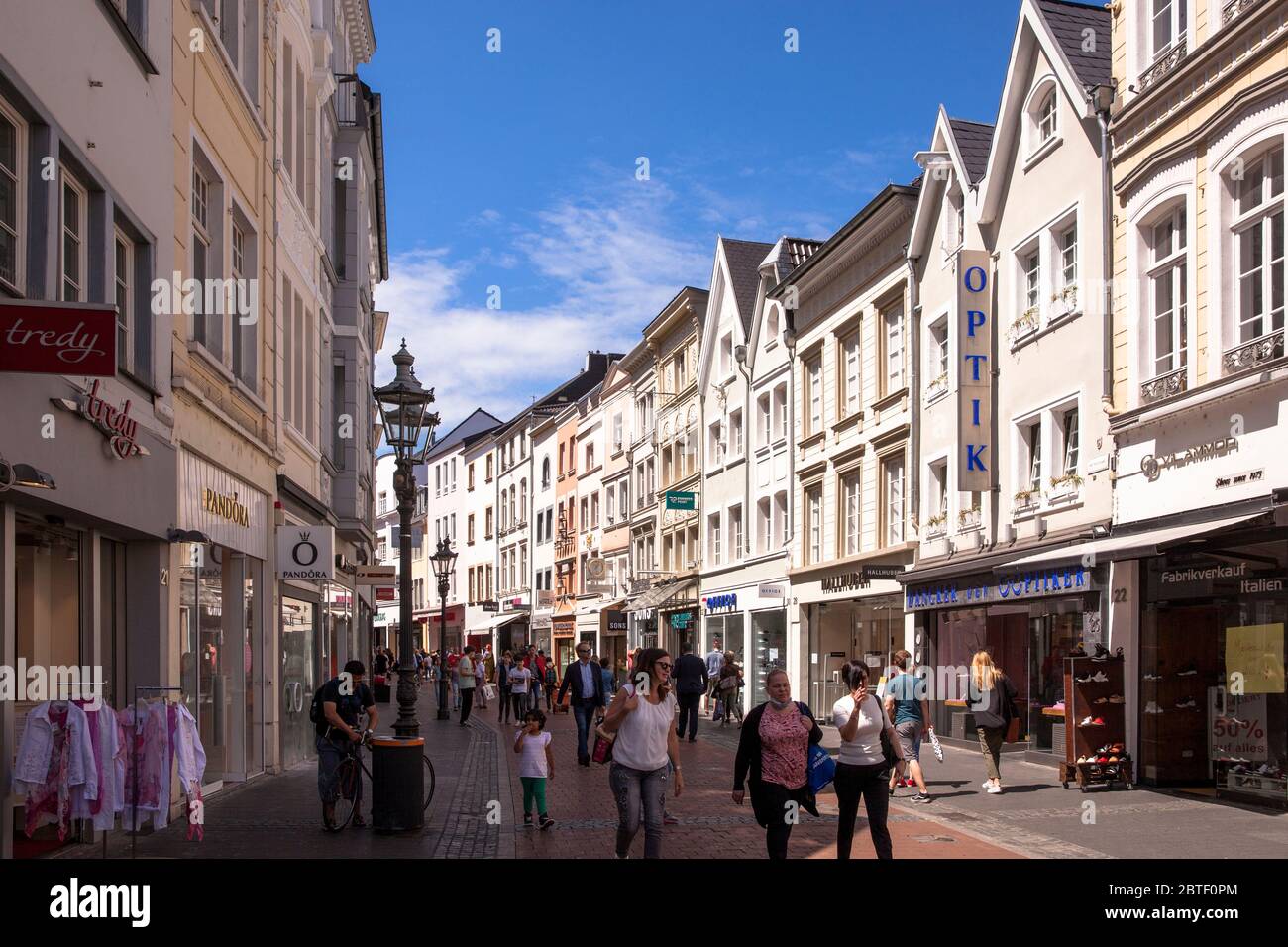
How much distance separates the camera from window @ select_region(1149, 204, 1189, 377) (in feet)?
56.4

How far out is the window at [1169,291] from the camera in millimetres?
17203

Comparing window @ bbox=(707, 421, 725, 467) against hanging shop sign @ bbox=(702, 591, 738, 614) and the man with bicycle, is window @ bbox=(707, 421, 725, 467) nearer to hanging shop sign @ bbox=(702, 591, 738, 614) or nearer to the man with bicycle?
hanging shop sign @ bbox=(702, 591, 738, 614)

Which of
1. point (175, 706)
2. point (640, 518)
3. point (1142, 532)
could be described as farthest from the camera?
point (640, 518)

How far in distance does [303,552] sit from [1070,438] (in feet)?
36.1

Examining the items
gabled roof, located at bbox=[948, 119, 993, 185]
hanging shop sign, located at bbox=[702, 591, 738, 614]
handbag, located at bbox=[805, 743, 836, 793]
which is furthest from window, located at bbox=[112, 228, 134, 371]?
hanging shop sign, located at bbox=[702, 591, 738, 614]

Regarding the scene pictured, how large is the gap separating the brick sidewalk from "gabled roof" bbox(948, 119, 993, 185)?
1200 centimetres

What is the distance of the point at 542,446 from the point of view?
68.1 m

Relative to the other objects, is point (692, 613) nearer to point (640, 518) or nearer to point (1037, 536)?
point (640, 518)

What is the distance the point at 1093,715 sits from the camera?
17312mm

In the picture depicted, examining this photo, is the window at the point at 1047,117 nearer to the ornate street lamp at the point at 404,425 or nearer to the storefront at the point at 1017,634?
the storefront at the point at 1017,634

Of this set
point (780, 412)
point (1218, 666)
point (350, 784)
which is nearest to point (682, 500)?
point (780, 412)

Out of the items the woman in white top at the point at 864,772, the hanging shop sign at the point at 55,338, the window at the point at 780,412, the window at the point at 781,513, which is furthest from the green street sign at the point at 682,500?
the hanging shop sign at the point at 55,338

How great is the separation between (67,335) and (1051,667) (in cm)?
1607
